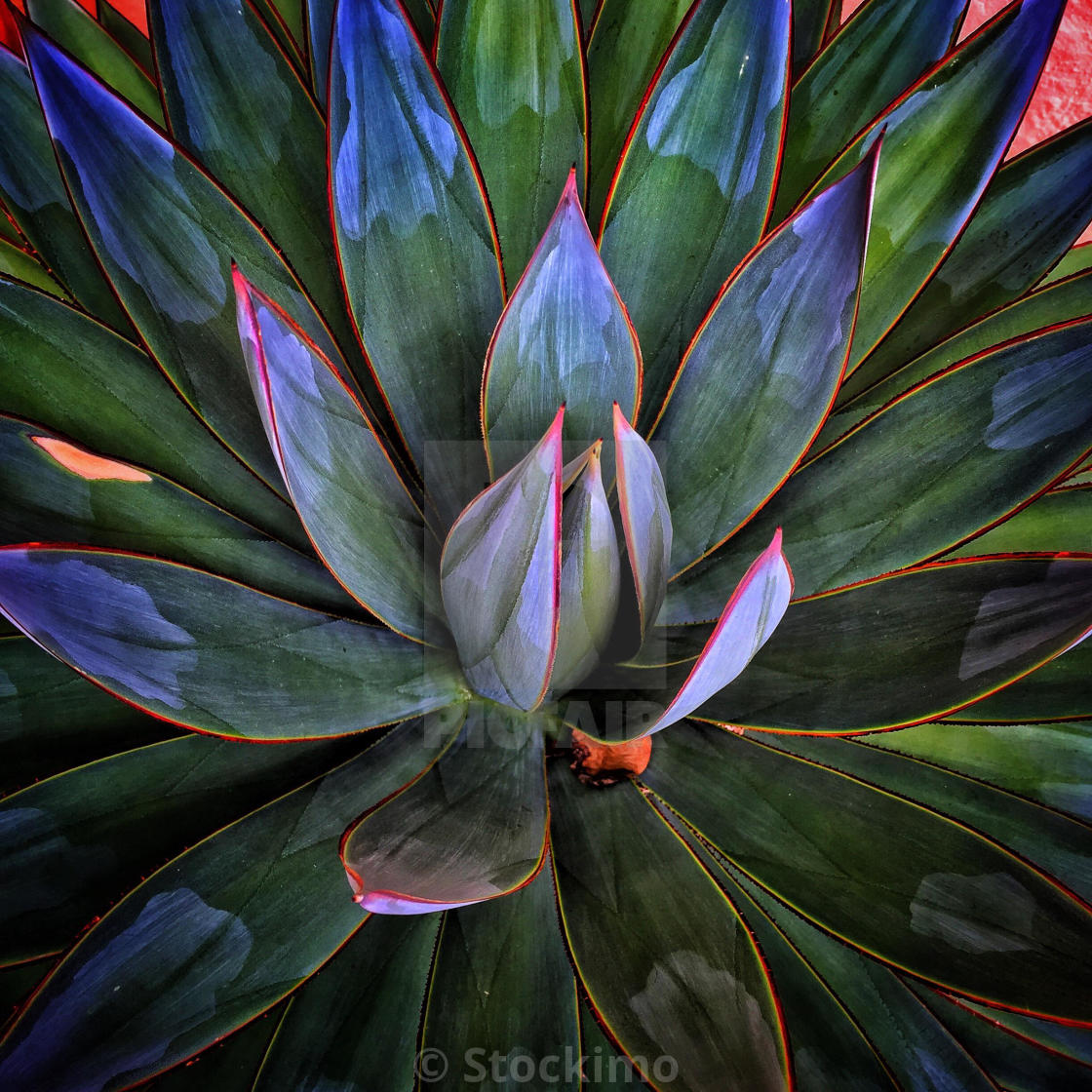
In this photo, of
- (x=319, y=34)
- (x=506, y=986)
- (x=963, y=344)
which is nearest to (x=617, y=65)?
(x=319, y=34)

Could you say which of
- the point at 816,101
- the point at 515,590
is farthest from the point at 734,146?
the point at 515,590

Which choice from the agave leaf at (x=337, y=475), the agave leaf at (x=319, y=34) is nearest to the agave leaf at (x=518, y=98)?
the agave leaf at (x=319, y=34)

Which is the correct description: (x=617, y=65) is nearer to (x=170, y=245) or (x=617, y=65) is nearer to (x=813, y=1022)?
(x=170, y=245)

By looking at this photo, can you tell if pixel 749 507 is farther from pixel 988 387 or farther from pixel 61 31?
pixel 61 31

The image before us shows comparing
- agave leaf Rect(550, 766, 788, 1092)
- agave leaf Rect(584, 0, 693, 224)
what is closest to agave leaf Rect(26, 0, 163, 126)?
agave leaf Rect(584, 0, 693, 224)

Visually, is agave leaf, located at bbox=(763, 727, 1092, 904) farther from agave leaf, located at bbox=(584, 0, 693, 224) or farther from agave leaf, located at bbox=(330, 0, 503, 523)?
agave leaf, located at bbox=(584, 0, 693, 224)

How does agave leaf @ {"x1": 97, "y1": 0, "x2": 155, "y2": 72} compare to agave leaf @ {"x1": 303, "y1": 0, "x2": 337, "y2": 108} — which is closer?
agave leaf @ {"x1": 303, "y1": 0, "x2": 337, "y2": 108}

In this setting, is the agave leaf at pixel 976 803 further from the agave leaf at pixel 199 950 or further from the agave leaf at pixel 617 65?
the agave leaf at pixel 617 65

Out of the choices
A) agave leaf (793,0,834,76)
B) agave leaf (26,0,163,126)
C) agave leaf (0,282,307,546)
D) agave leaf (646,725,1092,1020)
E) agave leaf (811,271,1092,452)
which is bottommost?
agave leaf (646,725,1092,1020)
